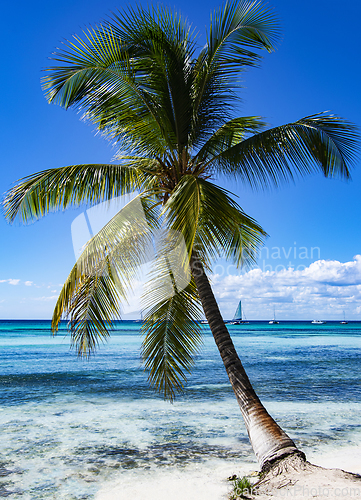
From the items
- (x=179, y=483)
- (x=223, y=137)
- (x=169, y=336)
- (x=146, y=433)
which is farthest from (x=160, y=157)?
(x=146, y=433)

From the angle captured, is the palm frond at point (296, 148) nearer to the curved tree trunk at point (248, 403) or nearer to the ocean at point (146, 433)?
the curved tree trunk at point (248, 403)

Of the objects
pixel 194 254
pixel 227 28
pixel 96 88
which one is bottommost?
pixel 194 254

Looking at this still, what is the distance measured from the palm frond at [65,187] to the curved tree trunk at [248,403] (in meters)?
1.75

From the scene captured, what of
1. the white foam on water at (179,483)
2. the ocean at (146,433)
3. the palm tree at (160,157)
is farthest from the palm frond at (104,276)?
the ocean at (146,433)

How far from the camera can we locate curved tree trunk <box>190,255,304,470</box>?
428cm

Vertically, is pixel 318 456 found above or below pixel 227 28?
below

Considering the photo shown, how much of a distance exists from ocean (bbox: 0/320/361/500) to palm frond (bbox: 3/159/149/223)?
14.3 ft

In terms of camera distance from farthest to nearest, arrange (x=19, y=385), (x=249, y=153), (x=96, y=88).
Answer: (x=19, y=385)
(x=96, y=88)
(x=249, y=153)

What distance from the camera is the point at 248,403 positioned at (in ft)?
15.6

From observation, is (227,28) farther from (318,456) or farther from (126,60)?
(318,456)

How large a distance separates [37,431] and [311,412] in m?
7.70

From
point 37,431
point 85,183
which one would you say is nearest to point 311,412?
point 37,431

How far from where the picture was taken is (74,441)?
827cm

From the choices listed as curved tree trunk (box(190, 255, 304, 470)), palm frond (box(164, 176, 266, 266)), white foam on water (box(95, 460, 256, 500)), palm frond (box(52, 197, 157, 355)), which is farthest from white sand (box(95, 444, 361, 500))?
palm frond (box(164, 176, 266, 266))
